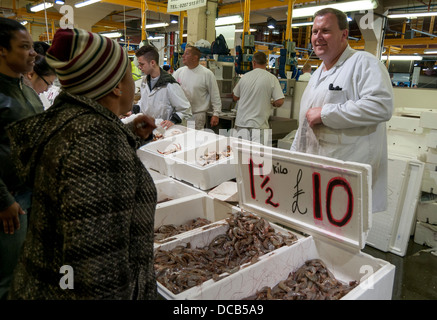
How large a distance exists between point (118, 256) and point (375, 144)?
6.44ft

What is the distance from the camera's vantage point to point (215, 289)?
1585mm

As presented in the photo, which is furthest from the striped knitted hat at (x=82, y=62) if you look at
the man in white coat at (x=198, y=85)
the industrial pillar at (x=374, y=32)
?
the industrial pillar at (x=374, y=32)

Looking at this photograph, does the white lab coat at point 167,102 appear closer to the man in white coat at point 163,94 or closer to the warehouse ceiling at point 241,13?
the man in white coat at point 163,94

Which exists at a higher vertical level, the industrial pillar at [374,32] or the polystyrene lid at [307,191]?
the industrial pillar at [374,32]

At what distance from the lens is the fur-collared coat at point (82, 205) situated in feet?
3.03

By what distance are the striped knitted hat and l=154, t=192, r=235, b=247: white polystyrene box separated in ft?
4.91

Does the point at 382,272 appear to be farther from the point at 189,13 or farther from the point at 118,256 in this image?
the point at 189,13

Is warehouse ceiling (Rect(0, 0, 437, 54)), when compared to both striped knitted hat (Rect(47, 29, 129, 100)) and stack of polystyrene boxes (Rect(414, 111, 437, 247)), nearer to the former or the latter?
stack of polystyrene boxes (Rect(414, 111, 437, 247))

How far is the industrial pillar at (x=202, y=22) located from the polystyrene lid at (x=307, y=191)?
586 cm

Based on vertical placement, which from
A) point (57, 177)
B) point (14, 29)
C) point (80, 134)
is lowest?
point (57, 177)
